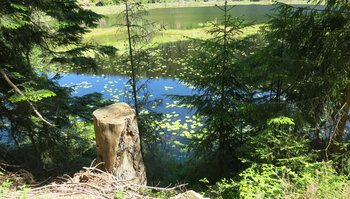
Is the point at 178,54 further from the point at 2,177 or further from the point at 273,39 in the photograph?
the point at 2,177

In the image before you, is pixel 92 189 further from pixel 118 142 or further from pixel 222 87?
pixel 222 87

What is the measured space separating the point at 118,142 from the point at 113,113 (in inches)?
16.8

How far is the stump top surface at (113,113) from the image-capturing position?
2855mm

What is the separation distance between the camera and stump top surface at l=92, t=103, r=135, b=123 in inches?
112

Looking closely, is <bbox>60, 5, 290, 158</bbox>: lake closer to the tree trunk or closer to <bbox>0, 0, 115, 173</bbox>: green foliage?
<bbox>0, 0, 115, 173</bbox>: green foliage

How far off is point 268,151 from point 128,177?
2851mm

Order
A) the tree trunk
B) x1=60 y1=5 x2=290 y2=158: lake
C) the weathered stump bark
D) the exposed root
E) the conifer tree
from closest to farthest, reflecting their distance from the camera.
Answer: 1. the exposed root
2. the weathered stump bark
3. the tree trunk
4. the conifer tree
5. x1=60 y1=5 x2=290 y2=158: lake

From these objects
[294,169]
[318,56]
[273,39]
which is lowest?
[294,169]

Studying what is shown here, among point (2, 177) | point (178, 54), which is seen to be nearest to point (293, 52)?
point (2, 177)

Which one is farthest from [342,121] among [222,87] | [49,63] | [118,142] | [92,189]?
[49,63]

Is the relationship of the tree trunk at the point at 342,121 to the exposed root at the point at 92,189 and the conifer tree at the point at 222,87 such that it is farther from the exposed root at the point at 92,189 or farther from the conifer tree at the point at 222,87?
the exposed root at the point at 92,189

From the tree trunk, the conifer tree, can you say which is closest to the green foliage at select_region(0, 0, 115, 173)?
the conifer tree

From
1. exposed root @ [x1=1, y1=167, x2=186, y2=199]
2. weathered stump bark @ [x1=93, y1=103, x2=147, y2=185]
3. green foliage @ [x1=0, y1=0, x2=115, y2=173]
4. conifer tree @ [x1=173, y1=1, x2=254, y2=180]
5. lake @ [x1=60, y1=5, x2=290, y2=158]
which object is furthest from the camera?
lake @ [x1=60, y1=5, x2=290, y2=158]

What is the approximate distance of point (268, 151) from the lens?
434 cm
